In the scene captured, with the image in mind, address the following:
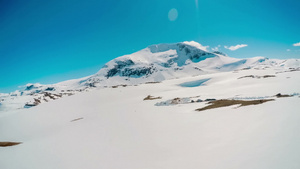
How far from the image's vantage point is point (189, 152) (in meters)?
7.83

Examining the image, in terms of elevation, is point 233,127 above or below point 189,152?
above

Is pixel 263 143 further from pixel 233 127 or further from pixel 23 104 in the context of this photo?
pixel 23 104

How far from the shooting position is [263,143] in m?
6.69

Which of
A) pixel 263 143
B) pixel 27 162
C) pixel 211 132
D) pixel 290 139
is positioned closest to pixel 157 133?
pixel 211 132

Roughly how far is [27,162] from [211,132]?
1289 cm

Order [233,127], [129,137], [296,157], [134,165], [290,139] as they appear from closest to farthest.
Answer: [296,157], [290,139], [134,165], [233,127], [129,137]

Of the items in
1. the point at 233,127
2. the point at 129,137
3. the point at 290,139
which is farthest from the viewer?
the point at 129,137

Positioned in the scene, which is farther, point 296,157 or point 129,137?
point 129,137

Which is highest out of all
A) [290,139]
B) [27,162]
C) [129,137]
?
[290,139]

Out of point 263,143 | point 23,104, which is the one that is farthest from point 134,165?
point 23,104

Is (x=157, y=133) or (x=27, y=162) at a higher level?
(x=157, y=133)

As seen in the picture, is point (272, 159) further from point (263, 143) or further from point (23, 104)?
point (23, 104)

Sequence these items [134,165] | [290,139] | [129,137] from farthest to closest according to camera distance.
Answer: [129,137] < [134,165] < [290,139]

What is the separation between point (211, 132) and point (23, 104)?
131535 mm
